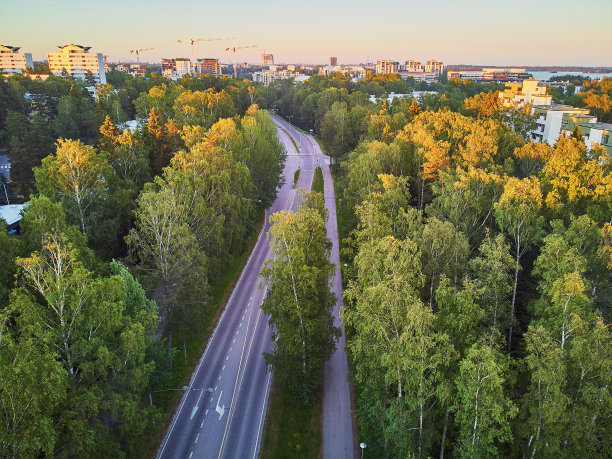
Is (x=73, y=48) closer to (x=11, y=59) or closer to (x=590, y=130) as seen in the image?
(x=11, y=59)

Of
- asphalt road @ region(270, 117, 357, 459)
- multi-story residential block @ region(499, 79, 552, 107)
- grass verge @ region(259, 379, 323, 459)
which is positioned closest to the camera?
→ grass verge @ region(259, 379, 323, 459)

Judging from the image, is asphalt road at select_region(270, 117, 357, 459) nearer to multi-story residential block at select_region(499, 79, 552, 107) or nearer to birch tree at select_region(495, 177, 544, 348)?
birch tree at select_region(495, 177, 544, 348)

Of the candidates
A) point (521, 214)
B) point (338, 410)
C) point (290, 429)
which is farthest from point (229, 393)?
point (521, 214)

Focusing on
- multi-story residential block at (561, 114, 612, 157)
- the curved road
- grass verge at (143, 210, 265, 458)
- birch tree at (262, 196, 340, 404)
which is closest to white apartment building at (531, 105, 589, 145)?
multi-story residential block at (561, 114, 612, 157)

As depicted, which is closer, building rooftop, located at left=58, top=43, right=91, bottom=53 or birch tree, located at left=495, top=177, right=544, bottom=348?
birch tree, located at left=495, top=177, right=544, bottom=348

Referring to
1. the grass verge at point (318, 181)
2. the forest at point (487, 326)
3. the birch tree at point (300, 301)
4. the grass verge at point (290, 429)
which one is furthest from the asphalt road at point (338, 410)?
the grass verge at point (318, 181)

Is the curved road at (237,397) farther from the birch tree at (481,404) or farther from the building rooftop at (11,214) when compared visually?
the building rooftop at (11,214)
